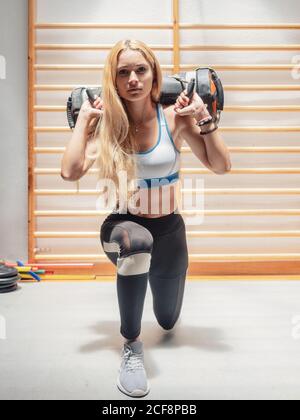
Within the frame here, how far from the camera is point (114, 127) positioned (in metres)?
1.92

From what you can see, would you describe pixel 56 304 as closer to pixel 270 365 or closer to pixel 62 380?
pixel 62 380

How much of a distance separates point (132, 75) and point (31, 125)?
2.01 meters

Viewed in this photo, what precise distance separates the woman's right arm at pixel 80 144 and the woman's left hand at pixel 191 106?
1.06 feet

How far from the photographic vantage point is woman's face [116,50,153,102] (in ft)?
6.10

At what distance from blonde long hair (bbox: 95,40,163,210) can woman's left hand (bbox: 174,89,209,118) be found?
5.8 inches

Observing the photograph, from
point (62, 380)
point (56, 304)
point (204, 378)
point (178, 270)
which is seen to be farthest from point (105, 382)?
point (56, 304)

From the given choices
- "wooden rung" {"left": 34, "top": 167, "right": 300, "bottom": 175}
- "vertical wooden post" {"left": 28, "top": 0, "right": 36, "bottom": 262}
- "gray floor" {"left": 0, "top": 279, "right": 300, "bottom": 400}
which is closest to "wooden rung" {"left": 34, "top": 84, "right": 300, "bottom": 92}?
"vertical wooden post" {"left": 28, "top": 0, "right": 36, "bottom": 262}

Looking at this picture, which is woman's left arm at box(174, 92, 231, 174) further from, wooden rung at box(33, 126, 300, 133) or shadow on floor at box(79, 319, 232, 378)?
wooden rung at box(33, 126, 300, 133)

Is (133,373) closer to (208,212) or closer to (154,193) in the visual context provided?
(154,193)

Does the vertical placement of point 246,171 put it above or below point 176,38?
below

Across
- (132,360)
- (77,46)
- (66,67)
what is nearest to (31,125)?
(66,67)

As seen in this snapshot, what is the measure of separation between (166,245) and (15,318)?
3.48ft

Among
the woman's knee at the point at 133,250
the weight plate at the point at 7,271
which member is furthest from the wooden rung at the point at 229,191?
the woman's knee at the point at 133,250

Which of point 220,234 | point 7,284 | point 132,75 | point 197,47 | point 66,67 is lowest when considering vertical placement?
point 7,284
